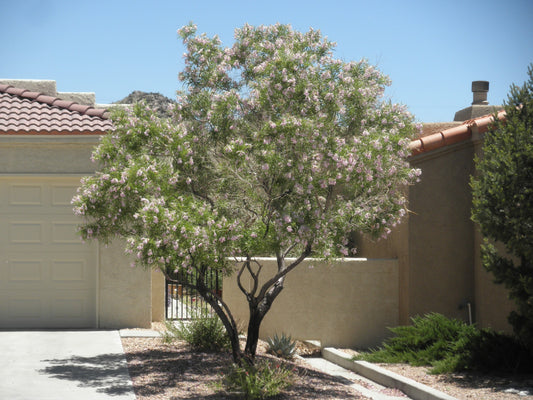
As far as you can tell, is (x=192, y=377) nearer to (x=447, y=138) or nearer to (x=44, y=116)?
(x=44, y=116)

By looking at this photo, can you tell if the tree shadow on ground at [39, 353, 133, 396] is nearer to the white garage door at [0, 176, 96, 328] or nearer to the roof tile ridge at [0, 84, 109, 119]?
the white garage door at [0, 176, 96, 328]

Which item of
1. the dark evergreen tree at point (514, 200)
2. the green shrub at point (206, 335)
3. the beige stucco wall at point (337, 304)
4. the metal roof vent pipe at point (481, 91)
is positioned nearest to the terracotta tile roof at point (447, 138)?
the beige stucco wall at point (337, 304)

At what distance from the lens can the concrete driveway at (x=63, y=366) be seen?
7.89 metres

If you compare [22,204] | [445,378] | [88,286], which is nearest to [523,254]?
[445,378]

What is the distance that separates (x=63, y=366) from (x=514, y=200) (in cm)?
647

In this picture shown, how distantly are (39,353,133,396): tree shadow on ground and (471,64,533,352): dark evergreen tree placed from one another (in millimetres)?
5226

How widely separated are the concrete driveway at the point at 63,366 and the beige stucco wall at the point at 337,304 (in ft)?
9.97

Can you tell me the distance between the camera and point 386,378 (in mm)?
9719

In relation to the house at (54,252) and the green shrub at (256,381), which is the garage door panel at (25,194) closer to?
the house at (54,252)

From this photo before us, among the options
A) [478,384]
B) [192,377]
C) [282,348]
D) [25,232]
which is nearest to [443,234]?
[282,348]

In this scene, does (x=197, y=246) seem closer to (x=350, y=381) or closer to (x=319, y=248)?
(x=319, y=248)

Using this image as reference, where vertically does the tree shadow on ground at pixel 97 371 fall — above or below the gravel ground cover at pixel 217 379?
above

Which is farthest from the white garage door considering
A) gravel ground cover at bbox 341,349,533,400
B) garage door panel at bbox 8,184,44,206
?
gravel ground cover at bbox 341,349,533,400

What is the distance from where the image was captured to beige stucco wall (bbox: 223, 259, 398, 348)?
12.9 m
